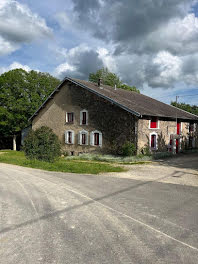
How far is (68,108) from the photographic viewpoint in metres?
26.4

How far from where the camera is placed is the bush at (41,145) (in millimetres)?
17828

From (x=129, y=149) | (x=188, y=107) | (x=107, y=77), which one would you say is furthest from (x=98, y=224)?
(x=188, y=107)

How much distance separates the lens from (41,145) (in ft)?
59.1

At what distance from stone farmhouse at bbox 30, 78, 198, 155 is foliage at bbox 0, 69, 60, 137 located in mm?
8124

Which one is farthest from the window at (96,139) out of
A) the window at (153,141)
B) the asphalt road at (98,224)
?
the asphalt road at (98,224)

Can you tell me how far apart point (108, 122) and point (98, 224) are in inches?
682

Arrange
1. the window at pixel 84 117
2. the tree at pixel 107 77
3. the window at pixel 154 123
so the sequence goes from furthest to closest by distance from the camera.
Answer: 1. the tree at pixel 107 77
2. the window at pixel 84 117
3. the window at pixel 154 123

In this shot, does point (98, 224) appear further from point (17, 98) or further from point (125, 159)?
point (17, 98)

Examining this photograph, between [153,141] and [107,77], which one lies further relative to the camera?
[107,77]

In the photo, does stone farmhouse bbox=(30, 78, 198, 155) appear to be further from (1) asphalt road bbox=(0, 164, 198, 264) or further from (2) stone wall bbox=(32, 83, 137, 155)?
(1) asphalt road bbox=(0, 164, 198, 264)

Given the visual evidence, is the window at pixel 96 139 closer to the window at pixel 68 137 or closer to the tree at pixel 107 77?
the window at pixel 68 137

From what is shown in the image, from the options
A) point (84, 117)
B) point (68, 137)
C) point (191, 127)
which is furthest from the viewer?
point (191, 127)

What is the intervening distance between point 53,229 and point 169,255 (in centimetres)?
264

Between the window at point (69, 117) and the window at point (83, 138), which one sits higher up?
the window at point (69, 117)
